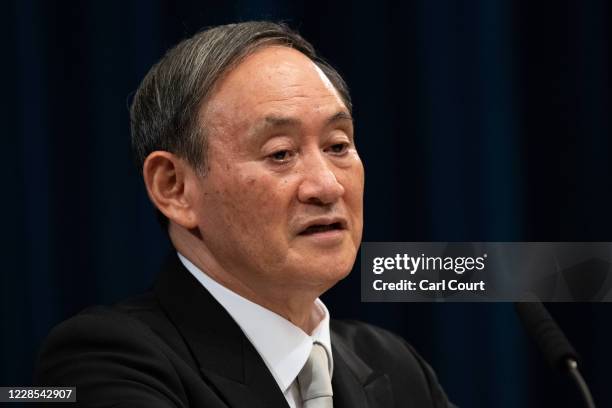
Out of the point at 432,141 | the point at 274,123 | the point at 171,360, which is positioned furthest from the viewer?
the point at 432,141

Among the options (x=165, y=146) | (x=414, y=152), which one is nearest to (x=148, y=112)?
(x=165, y=146)

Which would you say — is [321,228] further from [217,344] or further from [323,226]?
[217,344]

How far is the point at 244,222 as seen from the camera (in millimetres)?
1411

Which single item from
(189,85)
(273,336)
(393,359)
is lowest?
(393,359)

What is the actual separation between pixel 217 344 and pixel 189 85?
39 centimetres

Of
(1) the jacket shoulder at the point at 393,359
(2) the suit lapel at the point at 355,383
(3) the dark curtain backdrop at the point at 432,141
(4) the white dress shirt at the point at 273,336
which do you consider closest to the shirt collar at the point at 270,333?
(4) the white dress shirt at the point at 273,336

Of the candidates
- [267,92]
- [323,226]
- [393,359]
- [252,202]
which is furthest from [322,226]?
[393,359]

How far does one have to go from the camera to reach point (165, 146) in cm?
150

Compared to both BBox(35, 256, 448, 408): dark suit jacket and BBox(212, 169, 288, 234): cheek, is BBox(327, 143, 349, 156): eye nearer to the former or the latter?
BBox(212, 169, 288, 234): cheek

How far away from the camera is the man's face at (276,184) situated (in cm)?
140

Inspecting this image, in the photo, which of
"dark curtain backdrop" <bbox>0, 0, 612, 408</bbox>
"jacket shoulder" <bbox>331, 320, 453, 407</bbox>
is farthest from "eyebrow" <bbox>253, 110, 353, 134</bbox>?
"dark curtain backdrop" <bbox>0, 0, 612, 408</bbox>

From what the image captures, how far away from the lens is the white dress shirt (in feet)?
4.66

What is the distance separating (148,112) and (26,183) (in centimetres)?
55

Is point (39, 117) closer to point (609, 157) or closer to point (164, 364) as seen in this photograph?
point (164, 364)
